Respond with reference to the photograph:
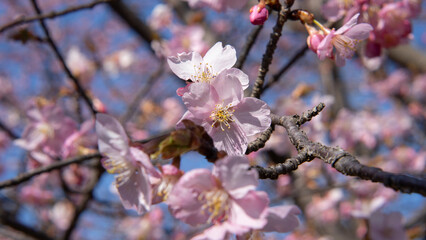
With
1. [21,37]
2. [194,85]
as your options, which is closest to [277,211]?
[194,85]

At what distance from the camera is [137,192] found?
0.89 meters

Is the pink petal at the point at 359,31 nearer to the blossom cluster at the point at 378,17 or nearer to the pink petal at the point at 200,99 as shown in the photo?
the blossom cluster at the point at 378,17

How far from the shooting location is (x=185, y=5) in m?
4.50

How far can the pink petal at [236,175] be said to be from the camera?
2.41ft

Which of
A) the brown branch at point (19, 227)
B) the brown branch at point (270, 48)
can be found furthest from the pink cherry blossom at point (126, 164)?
the brown branch at point (19, 227)

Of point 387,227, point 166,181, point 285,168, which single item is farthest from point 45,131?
point 387,227

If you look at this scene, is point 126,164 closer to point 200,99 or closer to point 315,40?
point 200,99

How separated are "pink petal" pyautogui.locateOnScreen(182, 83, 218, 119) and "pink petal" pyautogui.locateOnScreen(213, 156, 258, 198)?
0.25 m

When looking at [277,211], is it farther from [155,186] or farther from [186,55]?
[186,55]

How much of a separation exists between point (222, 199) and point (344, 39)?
811mm

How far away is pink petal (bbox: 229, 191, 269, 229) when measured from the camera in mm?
728

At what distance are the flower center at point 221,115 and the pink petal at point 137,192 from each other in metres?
0.28

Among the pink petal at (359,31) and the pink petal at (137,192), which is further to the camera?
the pink petal at (359,31)

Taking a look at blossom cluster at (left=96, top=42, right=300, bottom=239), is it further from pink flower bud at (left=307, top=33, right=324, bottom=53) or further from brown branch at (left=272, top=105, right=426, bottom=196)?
pink flower bud at (left=307, top=33, right=324, bottom=53)
